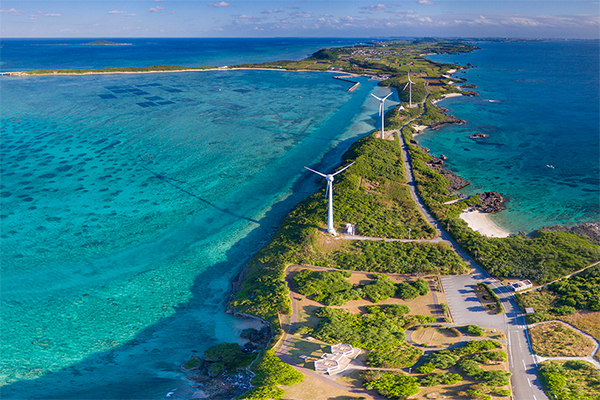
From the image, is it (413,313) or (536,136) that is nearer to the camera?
(413,313)

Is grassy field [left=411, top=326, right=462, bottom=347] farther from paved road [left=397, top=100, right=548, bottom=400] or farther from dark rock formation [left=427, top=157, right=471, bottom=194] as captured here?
dark rock formation [left=427, top=157, right=471, bottom=194]

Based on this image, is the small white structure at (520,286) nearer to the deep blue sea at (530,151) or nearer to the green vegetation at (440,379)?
the deep blue sea at (530,151)

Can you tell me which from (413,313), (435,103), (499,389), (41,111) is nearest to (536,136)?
(435,103)

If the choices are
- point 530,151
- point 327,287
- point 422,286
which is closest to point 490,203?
point 422,286

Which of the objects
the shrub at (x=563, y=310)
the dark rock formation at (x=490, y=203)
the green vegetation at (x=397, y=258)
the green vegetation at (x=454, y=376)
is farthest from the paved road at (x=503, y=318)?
the dark rock formation at (x=490, y=203)

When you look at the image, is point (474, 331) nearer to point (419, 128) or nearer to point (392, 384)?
point (392, 384)

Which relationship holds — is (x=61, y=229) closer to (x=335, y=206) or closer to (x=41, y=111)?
(x=335, y=206)
